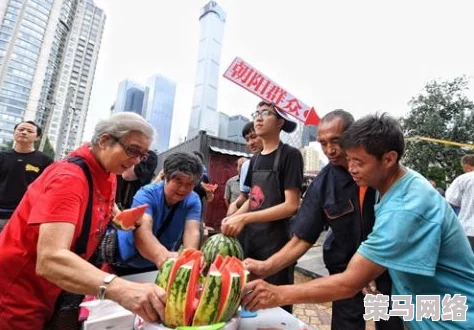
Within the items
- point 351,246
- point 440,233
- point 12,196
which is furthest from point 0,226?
point 440,233

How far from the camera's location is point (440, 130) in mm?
16906

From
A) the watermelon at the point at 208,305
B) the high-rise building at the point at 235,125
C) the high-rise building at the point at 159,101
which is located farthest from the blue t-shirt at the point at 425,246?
the high-rise building at the point at 159,101

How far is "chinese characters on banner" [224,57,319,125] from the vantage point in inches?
119

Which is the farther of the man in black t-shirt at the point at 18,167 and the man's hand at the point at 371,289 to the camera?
the man in black t-shirt at the point at 18,167

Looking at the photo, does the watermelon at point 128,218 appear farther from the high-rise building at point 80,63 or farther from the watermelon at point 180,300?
the high-rise building at point 80,63

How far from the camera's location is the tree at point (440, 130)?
16.5 metres

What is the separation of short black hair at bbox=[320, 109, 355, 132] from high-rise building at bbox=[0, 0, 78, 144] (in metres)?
30.9

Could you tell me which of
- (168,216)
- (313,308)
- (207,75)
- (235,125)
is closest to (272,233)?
(168,216)

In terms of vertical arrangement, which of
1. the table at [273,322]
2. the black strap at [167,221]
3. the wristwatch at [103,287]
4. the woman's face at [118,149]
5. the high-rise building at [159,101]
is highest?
the high-rise building at [159,101]

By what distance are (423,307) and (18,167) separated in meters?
5.39

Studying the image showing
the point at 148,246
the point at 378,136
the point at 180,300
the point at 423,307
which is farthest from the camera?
the point at 148,246

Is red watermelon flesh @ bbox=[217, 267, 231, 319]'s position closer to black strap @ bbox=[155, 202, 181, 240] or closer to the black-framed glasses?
the black-framed glasses

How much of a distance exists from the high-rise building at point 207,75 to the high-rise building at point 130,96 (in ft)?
48.5

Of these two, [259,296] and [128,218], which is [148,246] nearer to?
[128,218]
